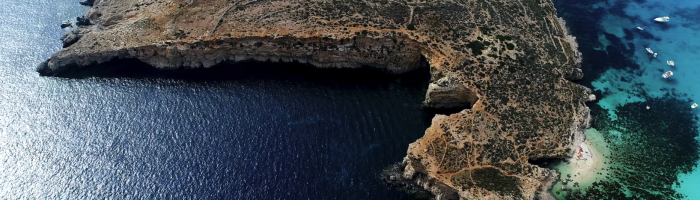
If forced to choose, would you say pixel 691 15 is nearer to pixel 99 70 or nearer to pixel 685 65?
pixel 685 65

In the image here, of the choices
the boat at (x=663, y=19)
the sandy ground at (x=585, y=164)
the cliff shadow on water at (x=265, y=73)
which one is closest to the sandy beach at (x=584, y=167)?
the sandy ground at (x=585, y=164)

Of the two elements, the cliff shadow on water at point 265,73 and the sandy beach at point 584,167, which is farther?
the cliff shadow on water at point 265,73

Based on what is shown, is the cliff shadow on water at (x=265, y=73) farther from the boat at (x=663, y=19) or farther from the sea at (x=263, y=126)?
the boat at (x=663, y=19)

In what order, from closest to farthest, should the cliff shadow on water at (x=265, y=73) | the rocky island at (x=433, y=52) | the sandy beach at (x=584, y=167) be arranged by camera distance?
1. the sandy beach at (x=584, y=167)
2. the rocky island at (x=433, y=52)
3. the cliff shadow on water at (x=265, y=73)

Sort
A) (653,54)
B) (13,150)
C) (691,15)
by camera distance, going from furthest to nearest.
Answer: (691,15)
(653,54)
(13,150)

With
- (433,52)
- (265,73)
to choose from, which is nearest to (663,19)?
(433,52)

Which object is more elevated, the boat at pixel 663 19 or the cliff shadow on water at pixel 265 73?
the boat at pixel 663 19

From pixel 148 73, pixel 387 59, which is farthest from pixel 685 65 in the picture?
pixel 148 73
